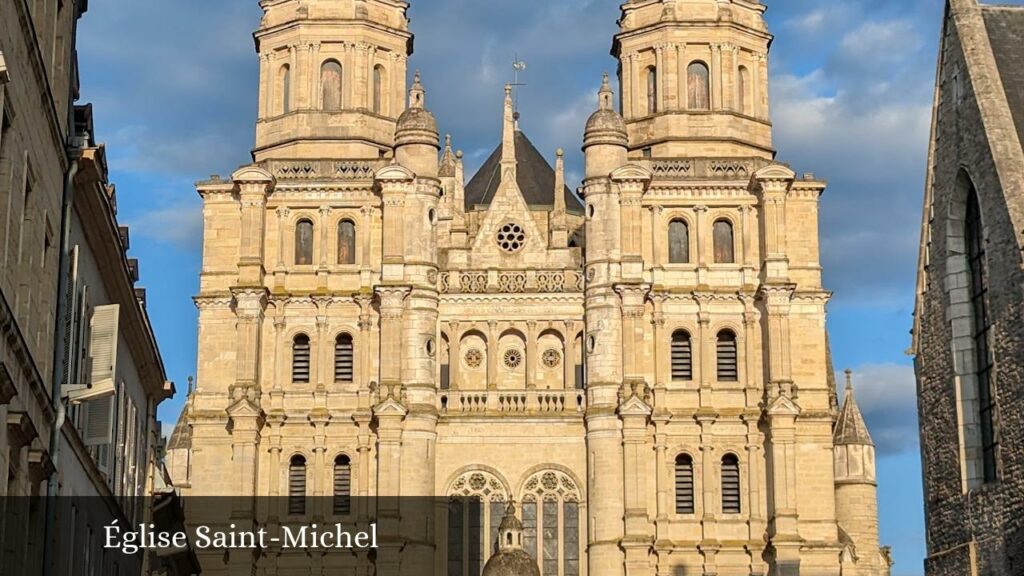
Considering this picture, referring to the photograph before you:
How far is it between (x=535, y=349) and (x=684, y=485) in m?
5.95

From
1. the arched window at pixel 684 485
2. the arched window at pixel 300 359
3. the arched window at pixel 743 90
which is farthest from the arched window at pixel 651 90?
the arched window at pixel 300 359

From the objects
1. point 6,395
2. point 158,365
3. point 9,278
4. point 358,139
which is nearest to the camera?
point 6,395

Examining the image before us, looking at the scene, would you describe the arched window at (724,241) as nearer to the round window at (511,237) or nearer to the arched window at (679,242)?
the arched window at (679,242)

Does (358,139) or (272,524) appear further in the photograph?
(358,139)

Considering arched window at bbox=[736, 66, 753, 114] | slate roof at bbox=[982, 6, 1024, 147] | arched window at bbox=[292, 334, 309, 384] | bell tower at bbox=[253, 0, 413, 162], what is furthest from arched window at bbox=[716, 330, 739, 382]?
slate roof at bbox=[982, 6, 1024, 147]

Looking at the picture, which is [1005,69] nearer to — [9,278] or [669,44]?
[9,278]

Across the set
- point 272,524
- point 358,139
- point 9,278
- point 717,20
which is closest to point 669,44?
point 717,20

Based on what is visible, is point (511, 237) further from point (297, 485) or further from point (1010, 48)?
point (1010, 48)

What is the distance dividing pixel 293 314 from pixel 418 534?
7744mm

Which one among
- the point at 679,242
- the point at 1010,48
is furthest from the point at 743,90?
the point at 1010,48

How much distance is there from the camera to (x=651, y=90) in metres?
56.5

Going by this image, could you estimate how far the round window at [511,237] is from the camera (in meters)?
54.8

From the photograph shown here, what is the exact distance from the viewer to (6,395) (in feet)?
52.2

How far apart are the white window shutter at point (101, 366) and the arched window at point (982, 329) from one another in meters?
10.8
